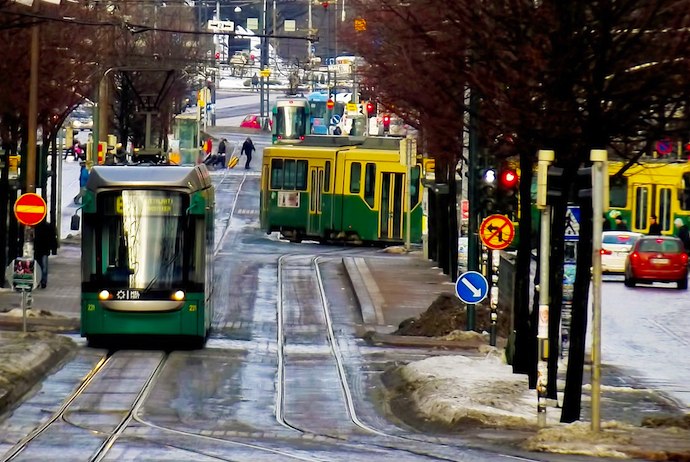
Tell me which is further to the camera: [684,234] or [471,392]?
[684,234]

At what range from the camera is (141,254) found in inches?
989

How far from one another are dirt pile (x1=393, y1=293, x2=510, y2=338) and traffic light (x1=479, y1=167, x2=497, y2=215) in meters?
2.05

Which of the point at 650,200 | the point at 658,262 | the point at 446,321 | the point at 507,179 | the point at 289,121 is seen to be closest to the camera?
the point at 507,179

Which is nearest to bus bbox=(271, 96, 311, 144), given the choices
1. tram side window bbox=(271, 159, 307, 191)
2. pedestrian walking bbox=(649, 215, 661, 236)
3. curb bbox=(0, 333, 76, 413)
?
tram side window bbox=(271, 159, 307, 191)

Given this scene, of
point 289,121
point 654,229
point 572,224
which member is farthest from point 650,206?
point 572,224

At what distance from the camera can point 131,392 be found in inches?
824

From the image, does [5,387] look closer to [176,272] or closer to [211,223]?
[176,272]

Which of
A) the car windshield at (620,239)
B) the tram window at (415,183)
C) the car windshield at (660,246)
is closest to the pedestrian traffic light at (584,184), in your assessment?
the car windshield at (660,246)

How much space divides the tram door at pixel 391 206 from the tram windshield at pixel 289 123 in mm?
29056

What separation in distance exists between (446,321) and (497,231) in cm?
467

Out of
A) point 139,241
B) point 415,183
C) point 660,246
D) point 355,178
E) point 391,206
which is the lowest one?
point 660,246

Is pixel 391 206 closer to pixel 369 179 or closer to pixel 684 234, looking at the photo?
pixel 369 179

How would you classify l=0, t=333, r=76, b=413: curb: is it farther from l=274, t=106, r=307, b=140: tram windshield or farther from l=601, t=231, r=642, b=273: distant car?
l=274, t=106, r=307, b=140: tram windshield

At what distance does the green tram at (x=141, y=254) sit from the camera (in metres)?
25.1
